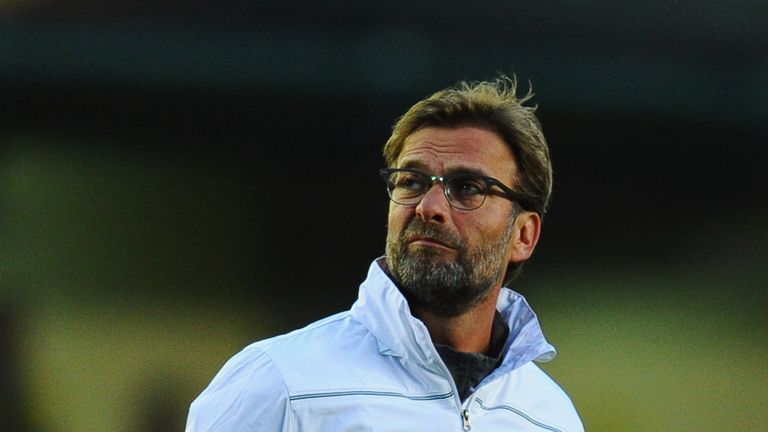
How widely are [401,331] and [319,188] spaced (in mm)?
1766

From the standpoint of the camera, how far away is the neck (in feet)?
6.31

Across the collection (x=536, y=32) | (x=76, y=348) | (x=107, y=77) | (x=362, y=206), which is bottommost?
(x=76, y=348)

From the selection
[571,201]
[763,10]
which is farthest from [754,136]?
[571,201]

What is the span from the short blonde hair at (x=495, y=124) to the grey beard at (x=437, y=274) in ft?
0.72

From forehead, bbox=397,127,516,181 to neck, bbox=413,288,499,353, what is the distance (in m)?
0.23

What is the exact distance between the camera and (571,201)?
375 cm

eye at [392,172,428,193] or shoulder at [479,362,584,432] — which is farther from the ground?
eye at [392,172,428,193]

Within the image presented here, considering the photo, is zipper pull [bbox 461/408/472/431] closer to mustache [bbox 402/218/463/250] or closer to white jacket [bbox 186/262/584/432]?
white jacket [bbox 186/262/584/432]

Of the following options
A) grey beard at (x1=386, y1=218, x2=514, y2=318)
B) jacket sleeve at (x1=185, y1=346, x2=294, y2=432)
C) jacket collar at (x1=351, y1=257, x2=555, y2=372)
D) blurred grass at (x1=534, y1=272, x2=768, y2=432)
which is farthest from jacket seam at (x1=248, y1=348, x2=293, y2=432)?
blurred grass at (x1=534, y1=272, x2=768, y2=432)

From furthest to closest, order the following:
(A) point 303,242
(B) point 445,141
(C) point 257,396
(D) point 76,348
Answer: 1. (A) point 303,242
2. (D) point 76,348
3. (B) point 445,141
4. (C) point 257,396

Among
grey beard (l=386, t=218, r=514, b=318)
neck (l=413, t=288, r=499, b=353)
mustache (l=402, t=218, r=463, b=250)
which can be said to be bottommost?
neck (l=413, t=288, r=499, b=353)

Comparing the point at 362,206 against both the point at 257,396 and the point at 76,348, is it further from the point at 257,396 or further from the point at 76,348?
the point at 257,396

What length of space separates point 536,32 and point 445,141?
5.76ft

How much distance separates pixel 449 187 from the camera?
196 centimetres
